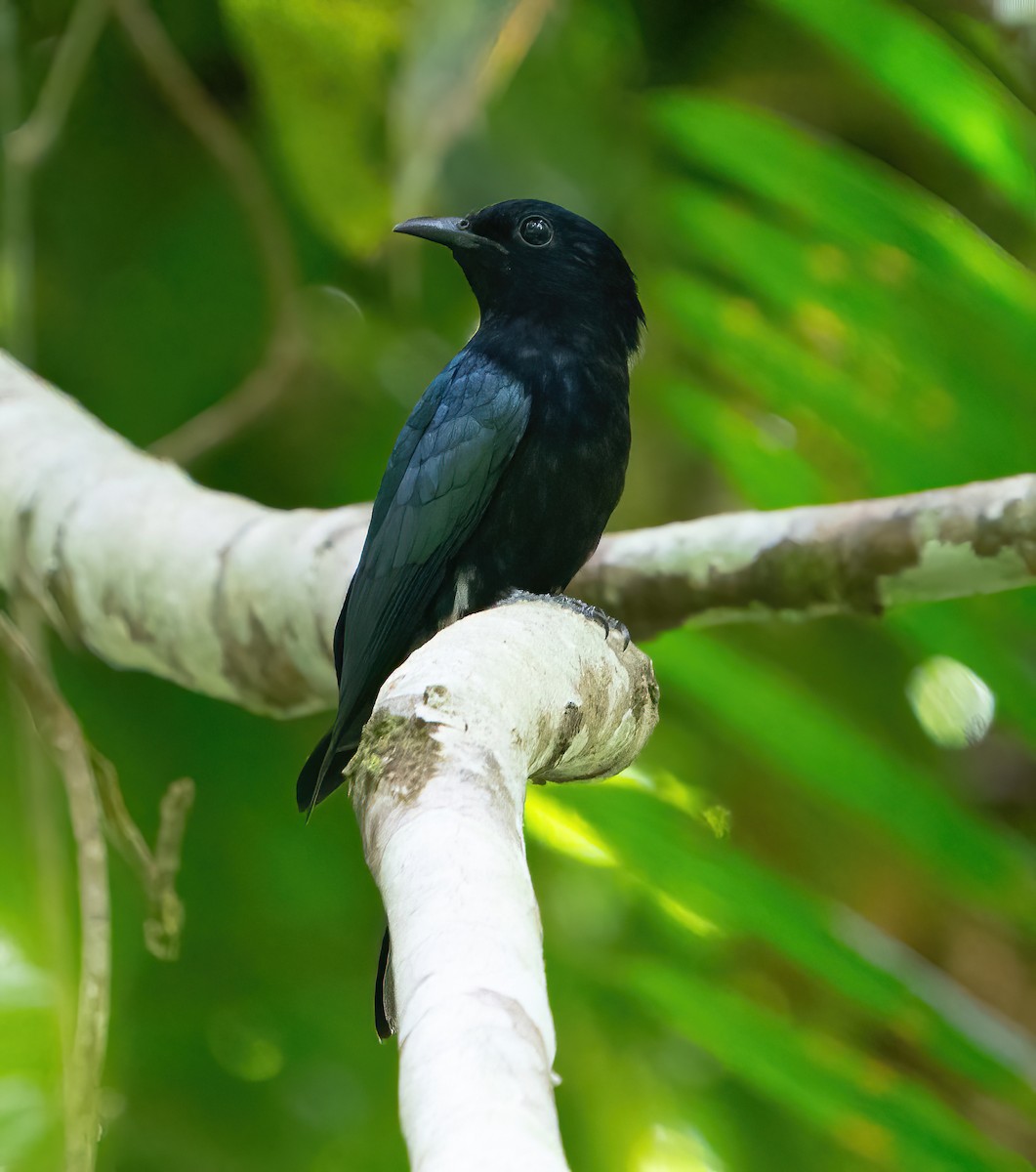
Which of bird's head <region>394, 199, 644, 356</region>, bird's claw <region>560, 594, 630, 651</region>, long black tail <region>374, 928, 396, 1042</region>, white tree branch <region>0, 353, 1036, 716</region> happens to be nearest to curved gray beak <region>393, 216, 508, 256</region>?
bird's head <region>394, 199, 644, 356</region>

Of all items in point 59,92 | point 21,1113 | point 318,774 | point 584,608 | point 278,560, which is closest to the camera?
point 318,774

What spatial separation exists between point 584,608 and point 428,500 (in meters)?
0.35

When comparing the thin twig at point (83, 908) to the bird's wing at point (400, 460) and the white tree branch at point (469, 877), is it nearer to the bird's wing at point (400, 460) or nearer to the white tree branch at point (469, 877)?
the bird's wing at point (400, 460)

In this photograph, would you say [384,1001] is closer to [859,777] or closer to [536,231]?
[859,777]

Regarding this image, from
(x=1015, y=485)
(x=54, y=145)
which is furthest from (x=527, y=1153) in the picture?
(x=54, y=145)

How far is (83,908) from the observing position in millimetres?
1950

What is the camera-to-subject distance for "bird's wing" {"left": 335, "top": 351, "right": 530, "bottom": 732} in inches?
91.0

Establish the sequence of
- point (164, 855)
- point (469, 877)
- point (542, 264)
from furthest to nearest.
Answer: point (542, 264) < point (164, 855) < point (469, 877)

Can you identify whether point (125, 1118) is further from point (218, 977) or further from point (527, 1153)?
point (527, 1153)

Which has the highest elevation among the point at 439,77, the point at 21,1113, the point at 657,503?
the point at 439,77

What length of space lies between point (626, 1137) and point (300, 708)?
1.26 meters

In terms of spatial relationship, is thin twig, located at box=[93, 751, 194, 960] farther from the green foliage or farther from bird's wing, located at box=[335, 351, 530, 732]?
the green foliage

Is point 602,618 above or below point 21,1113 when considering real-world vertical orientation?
above

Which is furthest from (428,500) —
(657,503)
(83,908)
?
(657,503)
